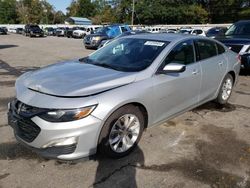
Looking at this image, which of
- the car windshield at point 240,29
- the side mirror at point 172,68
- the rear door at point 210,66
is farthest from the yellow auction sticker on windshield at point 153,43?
the car windshield at point 240,29

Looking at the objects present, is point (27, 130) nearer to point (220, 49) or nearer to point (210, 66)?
point (210, 66)

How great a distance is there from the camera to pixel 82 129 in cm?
343

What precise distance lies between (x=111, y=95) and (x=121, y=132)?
59 cm

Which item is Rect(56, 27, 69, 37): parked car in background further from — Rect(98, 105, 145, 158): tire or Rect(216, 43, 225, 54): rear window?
Rect(98, 105, 145, 158): tire

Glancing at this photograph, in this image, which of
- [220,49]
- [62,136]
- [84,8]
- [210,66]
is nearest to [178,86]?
[210,66]

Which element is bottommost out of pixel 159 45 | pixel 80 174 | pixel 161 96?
pixel 80 174

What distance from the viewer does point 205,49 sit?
552cm

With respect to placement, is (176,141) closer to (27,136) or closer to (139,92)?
(139,92)

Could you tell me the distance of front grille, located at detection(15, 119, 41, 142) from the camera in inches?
137

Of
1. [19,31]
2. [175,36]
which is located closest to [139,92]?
[175,36]

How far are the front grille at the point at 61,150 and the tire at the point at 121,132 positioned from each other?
1.18 ft

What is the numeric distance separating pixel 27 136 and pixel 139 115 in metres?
1.48

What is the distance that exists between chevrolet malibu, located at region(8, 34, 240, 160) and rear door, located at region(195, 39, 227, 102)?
0.02 m

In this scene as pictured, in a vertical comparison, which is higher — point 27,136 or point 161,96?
point 161,96
